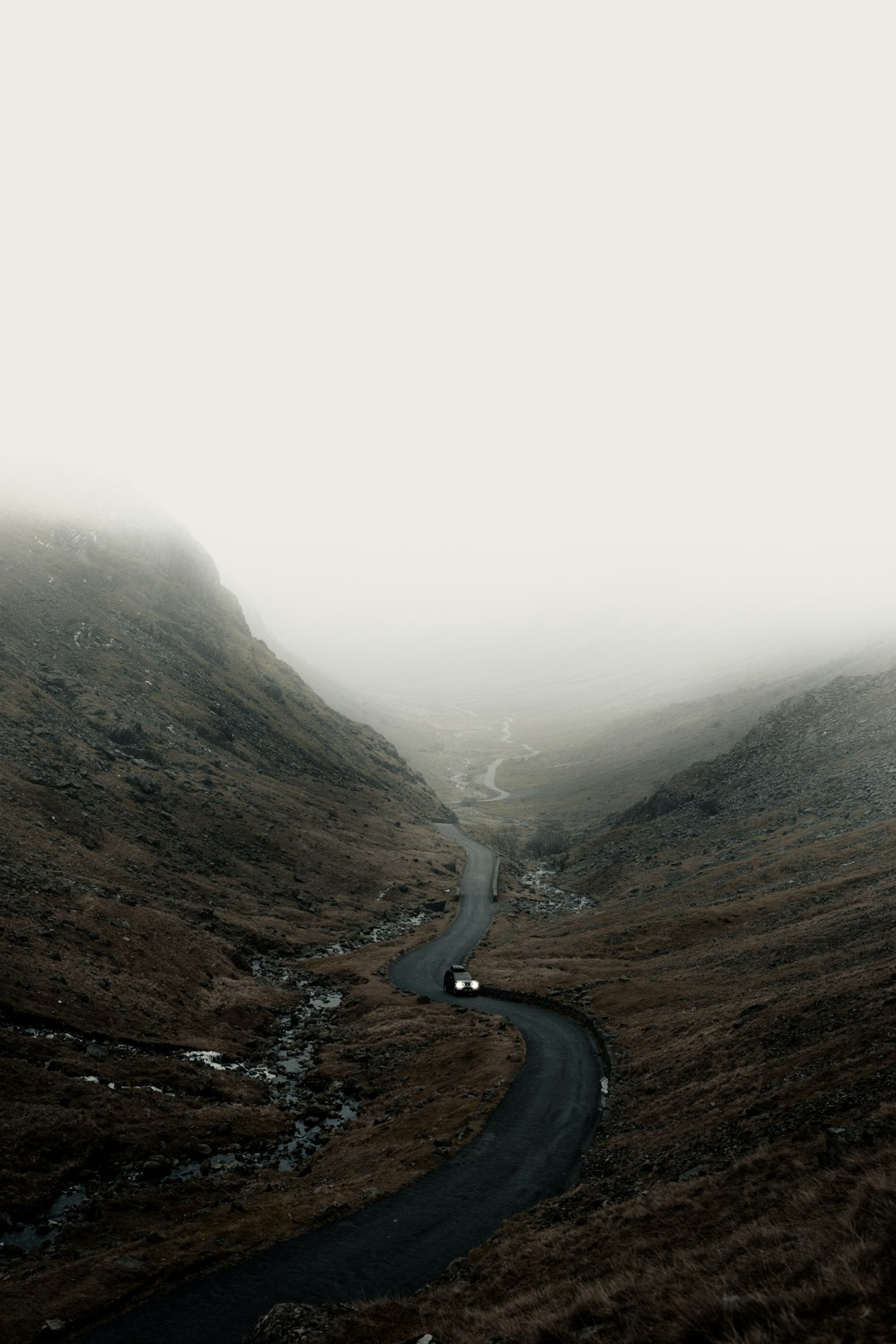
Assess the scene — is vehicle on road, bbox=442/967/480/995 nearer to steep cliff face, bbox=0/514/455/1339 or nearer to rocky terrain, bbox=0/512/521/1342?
rocky terrain, bbox=0/512/521/1342

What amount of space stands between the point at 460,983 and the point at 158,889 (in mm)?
32389

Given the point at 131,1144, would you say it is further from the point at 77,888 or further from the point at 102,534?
→ the point at 102,534

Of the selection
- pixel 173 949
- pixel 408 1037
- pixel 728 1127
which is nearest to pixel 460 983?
pixel 408 1037

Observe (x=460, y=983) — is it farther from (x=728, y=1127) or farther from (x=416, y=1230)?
(x=728, y=1127)

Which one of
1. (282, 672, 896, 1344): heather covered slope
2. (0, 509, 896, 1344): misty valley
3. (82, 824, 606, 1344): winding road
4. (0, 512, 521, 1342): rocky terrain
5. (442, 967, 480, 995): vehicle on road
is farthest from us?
(442, 967, 480, 995): vehicle on road

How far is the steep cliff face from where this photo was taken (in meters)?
30.8

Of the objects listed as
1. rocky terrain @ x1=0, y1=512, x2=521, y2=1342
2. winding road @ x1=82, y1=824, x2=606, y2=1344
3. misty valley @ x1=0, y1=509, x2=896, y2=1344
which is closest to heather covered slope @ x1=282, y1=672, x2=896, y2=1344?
misty valley @ x1=0, y1=509, x2=896, y2=1344

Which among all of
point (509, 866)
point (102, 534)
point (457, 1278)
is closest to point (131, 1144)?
Answer: point (457, 1278)

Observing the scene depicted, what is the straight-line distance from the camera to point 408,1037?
49.9 m

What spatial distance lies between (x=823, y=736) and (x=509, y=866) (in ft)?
188

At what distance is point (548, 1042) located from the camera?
46188mm

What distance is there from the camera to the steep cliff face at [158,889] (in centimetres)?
3084

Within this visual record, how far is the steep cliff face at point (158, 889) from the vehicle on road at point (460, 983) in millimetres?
11507

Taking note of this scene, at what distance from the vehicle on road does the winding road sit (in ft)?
59.9
